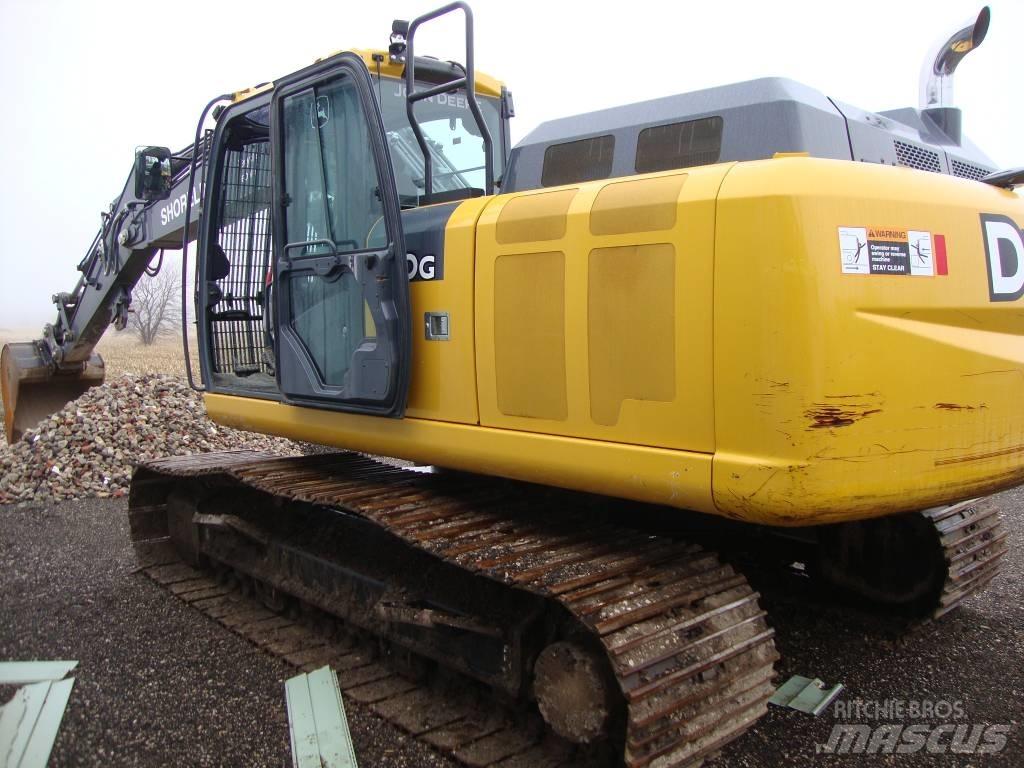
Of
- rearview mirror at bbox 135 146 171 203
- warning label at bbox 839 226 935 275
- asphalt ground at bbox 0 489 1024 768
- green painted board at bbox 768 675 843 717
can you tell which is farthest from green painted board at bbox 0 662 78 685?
warning label at bbox 839 226 935 275

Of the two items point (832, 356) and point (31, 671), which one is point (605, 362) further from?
point (31, 671)

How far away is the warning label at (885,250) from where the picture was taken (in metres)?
2.34

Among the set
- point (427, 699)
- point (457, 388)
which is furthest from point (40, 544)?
point (457, 388)

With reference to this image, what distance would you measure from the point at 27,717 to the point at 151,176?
371 cm

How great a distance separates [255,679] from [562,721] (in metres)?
1.53

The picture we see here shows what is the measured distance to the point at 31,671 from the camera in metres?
3.64

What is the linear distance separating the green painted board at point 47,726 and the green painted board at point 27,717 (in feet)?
0.05

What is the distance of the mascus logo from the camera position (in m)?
2.66

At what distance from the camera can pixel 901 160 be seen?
327 cm

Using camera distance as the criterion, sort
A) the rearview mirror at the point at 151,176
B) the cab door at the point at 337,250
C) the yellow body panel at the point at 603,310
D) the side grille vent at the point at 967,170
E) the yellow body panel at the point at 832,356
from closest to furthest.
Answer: the yellow body panel at the point at 832,356, the yellow body panel at the point at 603,310, the cab door at the point at 337,250, the side grille vent at the point at 967,170, the rearview mirror at the point at 151,176

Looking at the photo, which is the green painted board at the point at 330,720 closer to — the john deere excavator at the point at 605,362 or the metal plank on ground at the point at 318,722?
the metal plank on ground at the point at 318,722

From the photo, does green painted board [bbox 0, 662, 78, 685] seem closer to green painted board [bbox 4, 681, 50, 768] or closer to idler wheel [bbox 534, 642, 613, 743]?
green painted board [bbox 4, 681, 50, 768]

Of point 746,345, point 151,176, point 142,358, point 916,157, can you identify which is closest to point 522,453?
point 746,345

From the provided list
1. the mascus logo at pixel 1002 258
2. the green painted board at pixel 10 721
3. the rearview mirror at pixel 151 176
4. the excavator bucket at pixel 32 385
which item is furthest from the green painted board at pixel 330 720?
the excavator bucket at pixel 32 385
